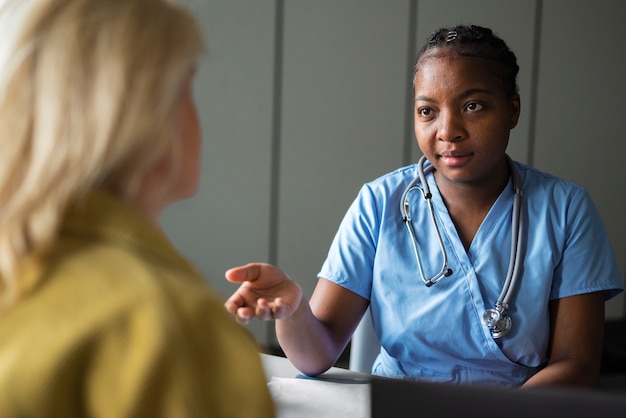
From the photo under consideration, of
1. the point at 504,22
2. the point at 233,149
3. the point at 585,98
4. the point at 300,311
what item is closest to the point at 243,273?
the point at 300,311

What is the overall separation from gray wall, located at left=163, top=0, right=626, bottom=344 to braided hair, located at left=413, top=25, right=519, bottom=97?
1.83 meters

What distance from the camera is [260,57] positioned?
10.2ft

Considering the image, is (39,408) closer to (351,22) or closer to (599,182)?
(351,22)

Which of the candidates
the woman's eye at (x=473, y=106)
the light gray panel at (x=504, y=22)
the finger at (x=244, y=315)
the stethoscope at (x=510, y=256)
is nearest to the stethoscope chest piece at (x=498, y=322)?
the stethoscope at (x=510, y=256)

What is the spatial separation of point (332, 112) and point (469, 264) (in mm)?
1962

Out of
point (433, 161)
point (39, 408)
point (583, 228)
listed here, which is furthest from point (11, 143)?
point (583, 228)

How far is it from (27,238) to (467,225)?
935 millimetres

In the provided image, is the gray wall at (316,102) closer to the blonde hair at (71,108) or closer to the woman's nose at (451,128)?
the woman's nose at (451,128)

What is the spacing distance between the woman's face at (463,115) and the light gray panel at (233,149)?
73.0 inches

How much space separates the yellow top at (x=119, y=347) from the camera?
1.70 feet

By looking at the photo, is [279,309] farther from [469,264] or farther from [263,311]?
[469,264]

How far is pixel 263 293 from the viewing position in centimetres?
113

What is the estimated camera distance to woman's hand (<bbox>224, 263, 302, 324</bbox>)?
3.30 ft

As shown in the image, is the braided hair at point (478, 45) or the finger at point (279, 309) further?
the braided hair at point (478, 45)
